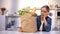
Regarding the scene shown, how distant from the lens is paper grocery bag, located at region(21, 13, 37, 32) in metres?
1.37

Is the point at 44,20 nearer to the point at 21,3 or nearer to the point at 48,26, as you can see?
the point at 48,26

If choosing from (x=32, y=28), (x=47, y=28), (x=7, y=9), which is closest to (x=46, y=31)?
(x=47, y=28)

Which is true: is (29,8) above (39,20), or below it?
above

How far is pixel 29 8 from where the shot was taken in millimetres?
1402

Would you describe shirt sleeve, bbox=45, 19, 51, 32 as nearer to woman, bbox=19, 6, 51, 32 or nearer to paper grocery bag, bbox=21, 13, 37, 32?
woman, bbox=19, 6, 51, 32

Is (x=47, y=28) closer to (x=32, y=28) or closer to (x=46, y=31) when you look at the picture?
(x=46, y=31)

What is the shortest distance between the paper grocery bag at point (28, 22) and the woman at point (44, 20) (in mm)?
48

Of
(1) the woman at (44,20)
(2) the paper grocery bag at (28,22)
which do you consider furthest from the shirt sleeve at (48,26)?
(2) the paper grocery bag at (28,22)

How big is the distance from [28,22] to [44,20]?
0.53 feet

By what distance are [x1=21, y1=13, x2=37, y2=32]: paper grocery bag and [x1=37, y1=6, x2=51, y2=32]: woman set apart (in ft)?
0.16

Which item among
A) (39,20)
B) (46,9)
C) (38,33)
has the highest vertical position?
(46,9)

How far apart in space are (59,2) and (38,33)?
350 millimetres

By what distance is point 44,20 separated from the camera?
1.42m

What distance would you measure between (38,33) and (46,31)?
0.26 ft
